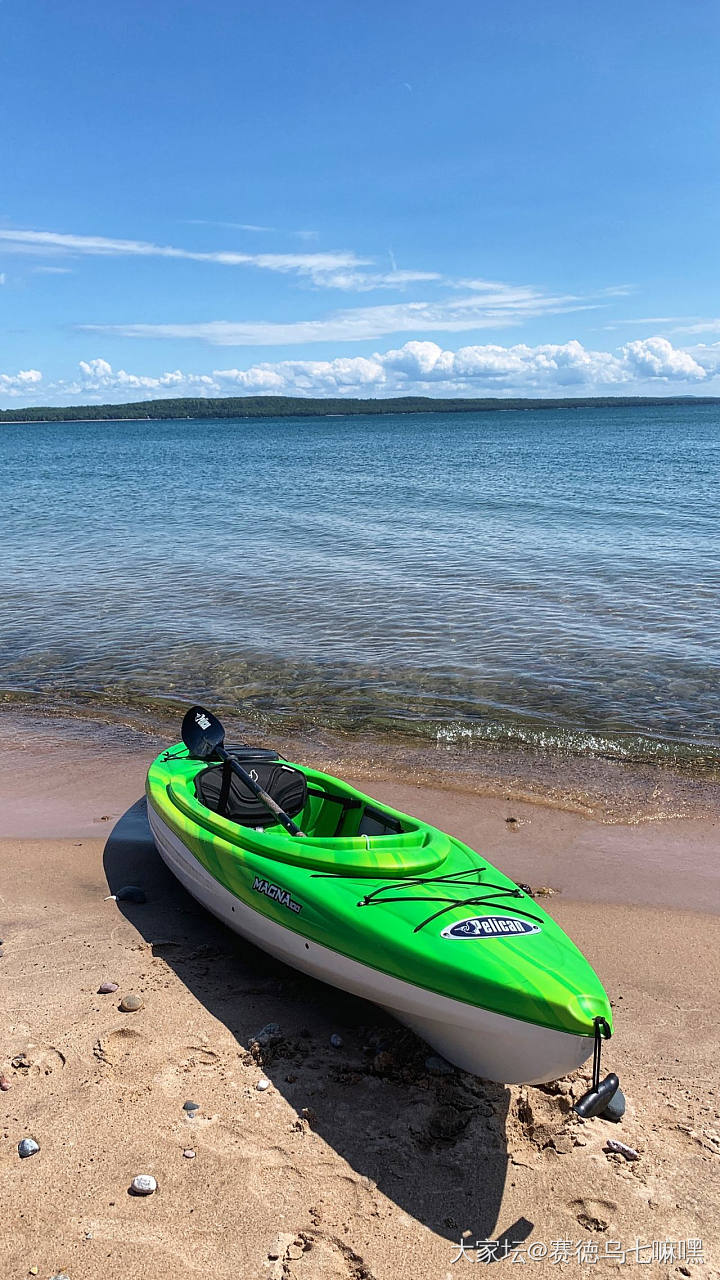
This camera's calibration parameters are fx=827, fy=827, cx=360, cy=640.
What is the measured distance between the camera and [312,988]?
222 inches

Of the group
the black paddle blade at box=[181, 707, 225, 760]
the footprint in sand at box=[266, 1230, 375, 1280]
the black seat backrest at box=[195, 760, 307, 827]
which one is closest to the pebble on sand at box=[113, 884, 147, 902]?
the black seat backrest at box=[195, 760, 307, 827]

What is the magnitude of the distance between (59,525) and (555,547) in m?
17.2

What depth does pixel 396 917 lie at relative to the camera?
4.98 m

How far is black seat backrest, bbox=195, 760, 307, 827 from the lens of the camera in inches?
272

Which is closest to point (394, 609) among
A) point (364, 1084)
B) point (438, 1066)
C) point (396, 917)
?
point (396, 917)

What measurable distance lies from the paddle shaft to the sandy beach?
94cm

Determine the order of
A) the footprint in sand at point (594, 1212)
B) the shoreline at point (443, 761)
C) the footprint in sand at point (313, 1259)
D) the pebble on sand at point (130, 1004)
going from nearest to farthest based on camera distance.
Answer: the footprint in sand at point (313, 1259), the footprint in sand at point (594, 1212), the pebble on sand at point (130, 1004), the shoreline at point (443, 761)

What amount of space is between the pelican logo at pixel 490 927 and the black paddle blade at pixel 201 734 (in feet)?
11.4

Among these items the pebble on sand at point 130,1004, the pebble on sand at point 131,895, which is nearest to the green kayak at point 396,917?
the pebble on sand at point 131,895

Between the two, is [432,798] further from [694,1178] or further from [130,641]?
[130,641]

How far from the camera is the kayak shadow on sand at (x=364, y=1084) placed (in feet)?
13.3

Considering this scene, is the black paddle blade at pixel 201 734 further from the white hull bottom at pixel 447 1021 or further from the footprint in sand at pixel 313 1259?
the footprint in sand at pixel 313 1259

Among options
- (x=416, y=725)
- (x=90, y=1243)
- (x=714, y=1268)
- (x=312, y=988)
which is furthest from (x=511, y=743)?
(x=90, y=1243)

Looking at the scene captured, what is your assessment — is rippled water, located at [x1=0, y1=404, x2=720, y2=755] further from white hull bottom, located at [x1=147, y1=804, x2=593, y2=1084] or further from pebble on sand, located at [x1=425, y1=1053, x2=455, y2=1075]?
pebble on sand, located at [x1=425, y1=1053, x2=455, y2=1075]
